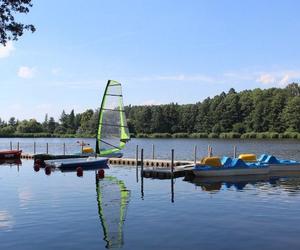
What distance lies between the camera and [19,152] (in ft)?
168

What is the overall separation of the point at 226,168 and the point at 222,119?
98.5m

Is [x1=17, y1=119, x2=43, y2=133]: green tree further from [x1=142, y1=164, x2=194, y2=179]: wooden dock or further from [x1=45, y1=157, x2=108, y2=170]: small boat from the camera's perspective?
[x1=142, y1=164, x2=194, y2=179]: wooden dock

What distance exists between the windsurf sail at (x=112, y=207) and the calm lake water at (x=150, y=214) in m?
0.03

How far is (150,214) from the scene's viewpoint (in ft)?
61.0

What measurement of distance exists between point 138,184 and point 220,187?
16.3ft

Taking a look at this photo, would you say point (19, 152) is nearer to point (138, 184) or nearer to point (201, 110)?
point (138, 184)

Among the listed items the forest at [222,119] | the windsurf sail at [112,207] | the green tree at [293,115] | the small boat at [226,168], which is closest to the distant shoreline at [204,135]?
the forest at [222,119]

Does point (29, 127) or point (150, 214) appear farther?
point (29, 127)

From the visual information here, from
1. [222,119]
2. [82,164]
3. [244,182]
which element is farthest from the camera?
[222,119]

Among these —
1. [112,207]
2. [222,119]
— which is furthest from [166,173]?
[222,119]

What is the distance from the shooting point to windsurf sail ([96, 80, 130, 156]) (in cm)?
3894

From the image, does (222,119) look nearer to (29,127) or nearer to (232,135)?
(232,135)

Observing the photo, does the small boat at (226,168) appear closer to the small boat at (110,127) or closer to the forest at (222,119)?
the small boat at (110,127)

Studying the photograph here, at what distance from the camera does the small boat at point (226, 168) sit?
30.6 m
